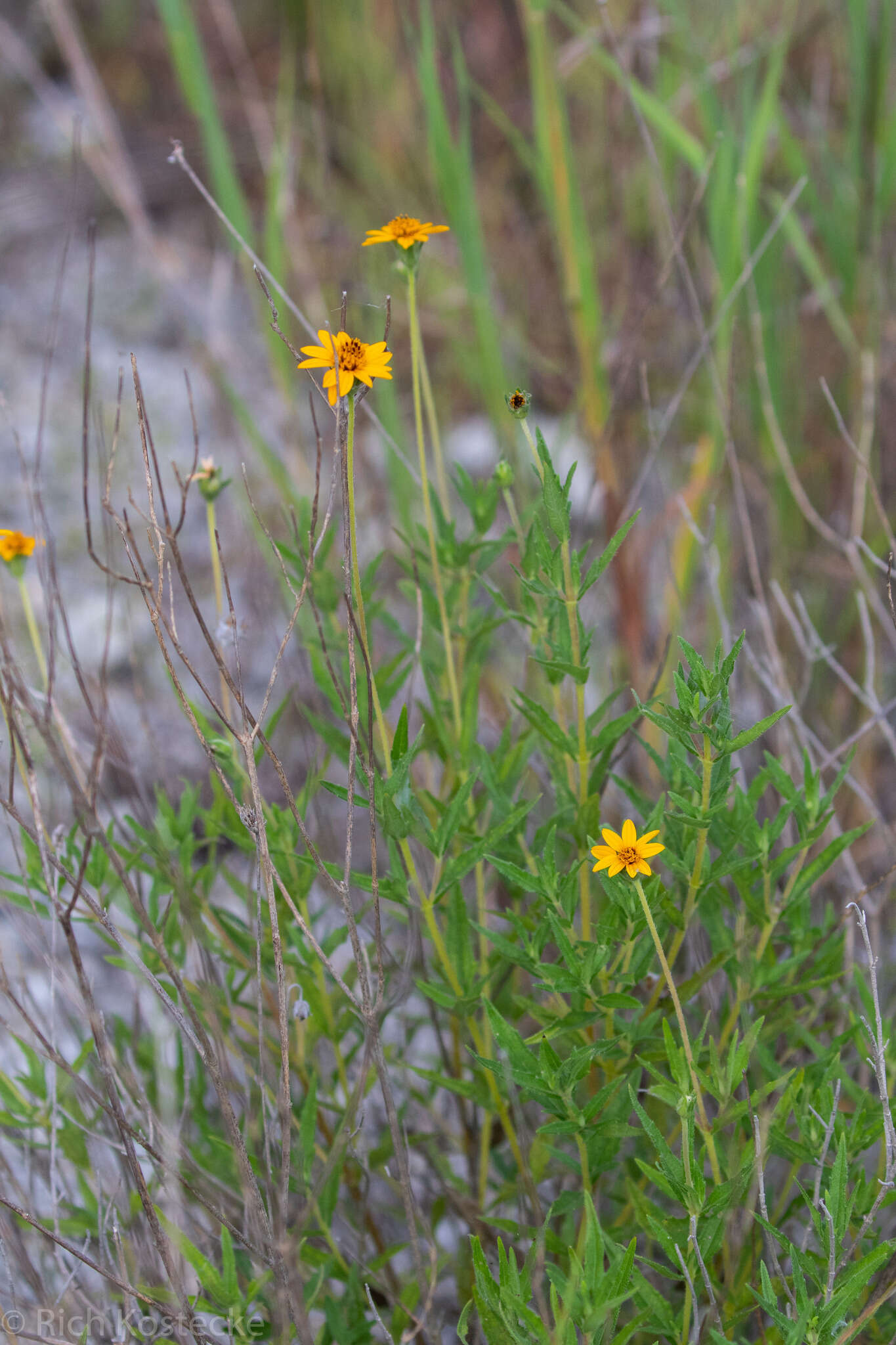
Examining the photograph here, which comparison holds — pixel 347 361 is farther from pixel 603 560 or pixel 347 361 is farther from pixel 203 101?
pixel 203 101

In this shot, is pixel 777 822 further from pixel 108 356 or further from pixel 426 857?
pixel 108 356

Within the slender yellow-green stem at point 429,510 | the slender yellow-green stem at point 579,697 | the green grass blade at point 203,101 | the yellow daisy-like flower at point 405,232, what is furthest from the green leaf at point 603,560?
the green grass blade at point 203,101

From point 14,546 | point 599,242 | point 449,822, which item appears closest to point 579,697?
point 449,822

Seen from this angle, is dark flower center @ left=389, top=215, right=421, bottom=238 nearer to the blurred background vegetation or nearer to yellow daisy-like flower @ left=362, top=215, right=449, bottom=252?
yellow daisy-like flower @ left=362, top=215, right=449, bottom=252

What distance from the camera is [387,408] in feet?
5.18

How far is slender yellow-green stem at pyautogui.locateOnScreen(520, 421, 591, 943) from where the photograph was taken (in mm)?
766

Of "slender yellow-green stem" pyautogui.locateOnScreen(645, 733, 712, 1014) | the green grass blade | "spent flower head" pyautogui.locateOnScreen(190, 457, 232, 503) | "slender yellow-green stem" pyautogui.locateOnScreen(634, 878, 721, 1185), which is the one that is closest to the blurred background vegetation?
the green grass blade

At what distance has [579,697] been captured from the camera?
83 cm

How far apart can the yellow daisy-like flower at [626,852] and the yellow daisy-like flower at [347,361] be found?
0.35 m

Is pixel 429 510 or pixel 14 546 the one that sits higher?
pixel 14 546

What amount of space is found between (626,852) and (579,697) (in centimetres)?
14

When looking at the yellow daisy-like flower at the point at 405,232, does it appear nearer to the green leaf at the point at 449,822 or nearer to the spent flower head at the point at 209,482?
the spent flower head at the point at 209,482

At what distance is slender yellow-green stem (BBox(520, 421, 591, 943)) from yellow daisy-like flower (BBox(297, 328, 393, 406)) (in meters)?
0.11

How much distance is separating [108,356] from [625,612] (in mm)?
1629
